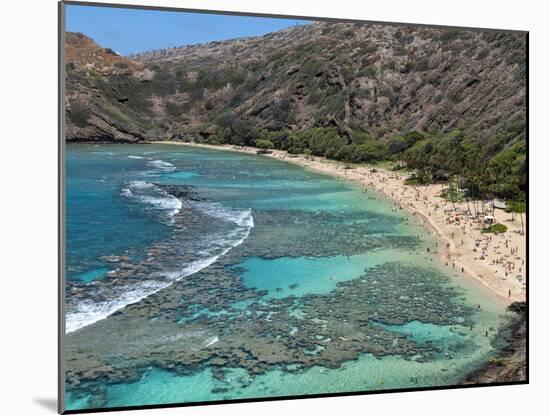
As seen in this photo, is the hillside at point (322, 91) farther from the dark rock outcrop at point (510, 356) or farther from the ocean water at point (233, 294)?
the dark rock outcrop at point (510, 356)

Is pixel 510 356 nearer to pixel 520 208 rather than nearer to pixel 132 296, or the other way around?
pixel 520 208

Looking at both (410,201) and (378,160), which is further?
(410,201)

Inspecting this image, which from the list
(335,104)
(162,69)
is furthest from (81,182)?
(335,104)

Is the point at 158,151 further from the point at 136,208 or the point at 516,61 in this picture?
the point at 516,61

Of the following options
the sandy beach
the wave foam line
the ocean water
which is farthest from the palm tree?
the wave foam line

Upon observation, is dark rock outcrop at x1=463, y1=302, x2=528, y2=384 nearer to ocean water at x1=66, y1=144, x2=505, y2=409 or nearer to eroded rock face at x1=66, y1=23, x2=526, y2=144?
ocean water at x1=66, y1=144, x2=505, y2=409

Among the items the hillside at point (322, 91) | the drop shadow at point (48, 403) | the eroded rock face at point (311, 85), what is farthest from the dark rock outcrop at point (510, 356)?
the drop shadow at point (48, 403)
